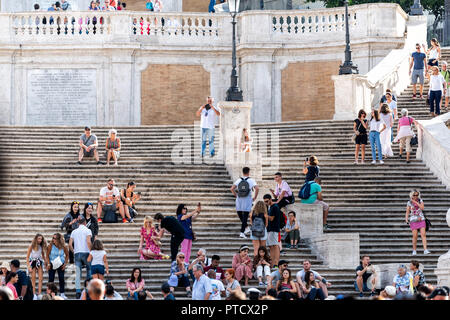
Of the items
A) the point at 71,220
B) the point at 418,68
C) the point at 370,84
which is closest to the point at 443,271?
the point at 71,220

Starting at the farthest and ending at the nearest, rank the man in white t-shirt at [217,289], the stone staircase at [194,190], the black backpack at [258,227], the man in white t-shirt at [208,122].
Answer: the man in white t-shirt at [208,122] < the stone staircase at [194,190] < the black backpack at [258,227] < the man in white t-shirt at [217,289]

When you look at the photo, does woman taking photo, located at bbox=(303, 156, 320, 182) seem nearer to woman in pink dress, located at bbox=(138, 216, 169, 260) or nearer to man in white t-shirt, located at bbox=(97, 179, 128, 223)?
man in white t-shirt, located at bbox=(97, 179, 128, 223)

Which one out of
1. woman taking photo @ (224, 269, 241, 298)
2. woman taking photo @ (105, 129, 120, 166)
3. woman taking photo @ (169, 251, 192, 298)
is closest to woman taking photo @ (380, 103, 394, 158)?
woman taking photo @ (105, 129, 120, 166)

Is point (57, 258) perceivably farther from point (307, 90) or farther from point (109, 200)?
point (307, 90)

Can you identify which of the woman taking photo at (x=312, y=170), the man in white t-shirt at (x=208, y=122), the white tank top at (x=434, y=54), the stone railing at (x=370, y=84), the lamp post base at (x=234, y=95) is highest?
the white tank top at (x=434, y=54)

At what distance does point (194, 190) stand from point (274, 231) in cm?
374

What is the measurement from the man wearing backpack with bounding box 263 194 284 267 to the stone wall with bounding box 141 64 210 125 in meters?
13.2

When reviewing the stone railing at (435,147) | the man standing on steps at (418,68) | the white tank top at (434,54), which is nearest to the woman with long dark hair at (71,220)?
the stone railing at (435,147)

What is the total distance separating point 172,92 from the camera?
3559 cm

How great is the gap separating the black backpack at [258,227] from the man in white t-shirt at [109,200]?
305 cm

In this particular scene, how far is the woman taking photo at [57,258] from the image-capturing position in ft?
68.2

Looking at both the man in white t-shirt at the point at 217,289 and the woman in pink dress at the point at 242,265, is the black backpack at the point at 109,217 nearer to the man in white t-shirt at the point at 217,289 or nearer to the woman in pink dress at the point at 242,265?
the woman in pink dress at the point at 242,265

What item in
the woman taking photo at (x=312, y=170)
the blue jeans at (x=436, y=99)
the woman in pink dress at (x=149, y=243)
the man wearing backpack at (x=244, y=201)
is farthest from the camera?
the blue jeans at (x=436, y=99)
